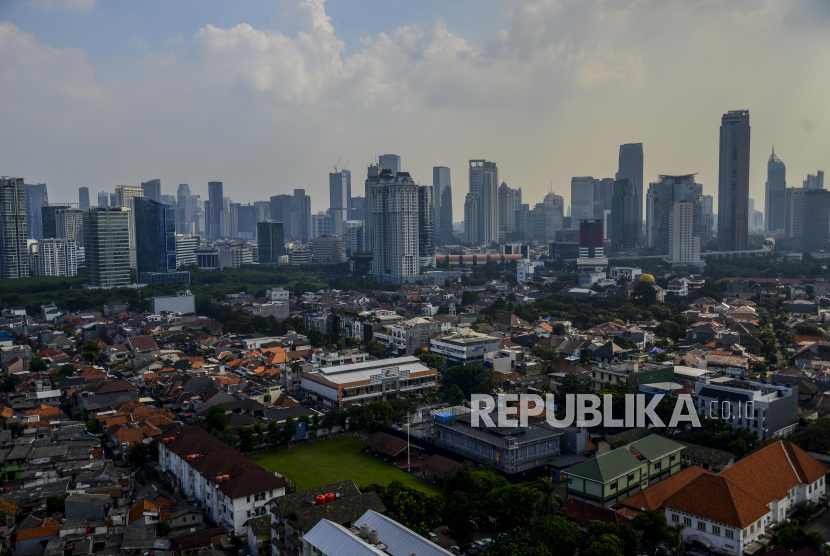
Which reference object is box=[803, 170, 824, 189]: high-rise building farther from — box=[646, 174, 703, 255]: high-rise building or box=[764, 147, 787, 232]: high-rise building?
box=[646, 174, 703, 255]: high-rise building

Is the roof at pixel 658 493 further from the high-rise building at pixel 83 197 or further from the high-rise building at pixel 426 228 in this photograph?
the high-rise building at pixel 83 197

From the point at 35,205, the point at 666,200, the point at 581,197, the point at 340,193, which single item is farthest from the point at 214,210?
the point at 666,200

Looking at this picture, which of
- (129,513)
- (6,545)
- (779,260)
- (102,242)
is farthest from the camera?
(779,260)

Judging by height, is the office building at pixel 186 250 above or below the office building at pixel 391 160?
below

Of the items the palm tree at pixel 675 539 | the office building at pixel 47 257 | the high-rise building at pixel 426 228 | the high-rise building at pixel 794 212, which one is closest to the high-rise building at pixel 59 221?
A: the office building at pixel 47 257

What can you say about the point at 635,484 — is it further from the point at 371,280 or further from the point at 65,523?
the point at 371,280

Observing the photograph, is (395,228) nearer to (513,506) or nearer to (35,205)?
(513,506)

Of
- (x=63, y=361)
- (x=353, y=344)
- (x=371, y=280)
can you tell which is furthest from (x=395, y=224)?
(x=63, y=361)
